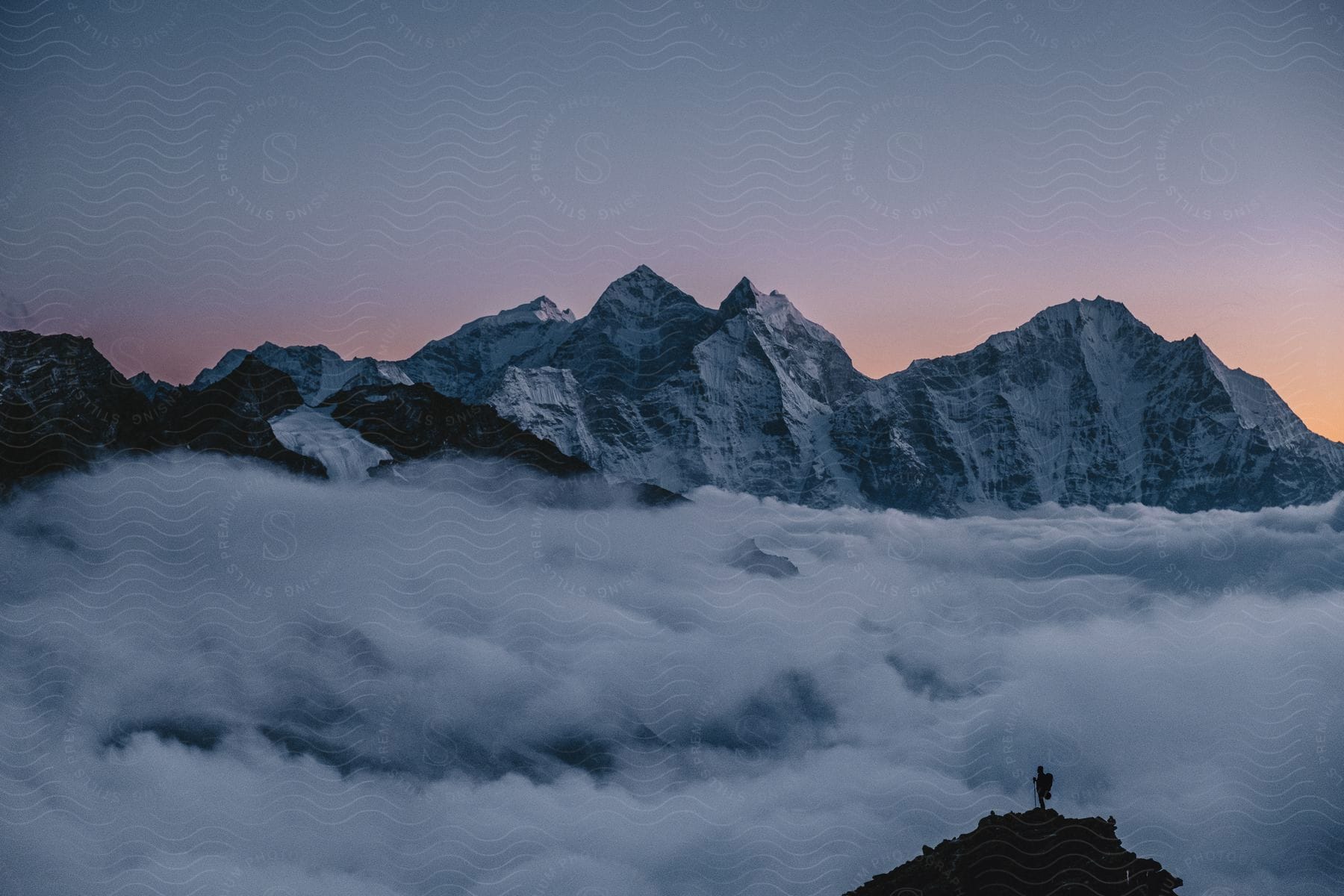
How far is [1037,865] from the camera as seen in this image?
4375 centimetres

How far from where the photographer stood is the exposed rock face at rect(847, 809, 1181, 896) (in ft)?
142

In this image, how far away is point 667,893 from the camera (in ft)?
618

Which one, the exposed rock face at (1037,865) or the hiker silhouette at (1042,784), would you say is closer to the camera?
the hiker silhouette at (1042,784)

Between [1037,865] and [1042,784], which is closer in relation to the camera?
[1042,784]

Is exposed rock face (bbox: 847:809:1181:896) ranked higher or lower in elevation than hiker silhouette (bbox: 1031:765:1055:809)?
lower

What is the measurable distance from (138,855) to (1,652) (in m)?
45.3

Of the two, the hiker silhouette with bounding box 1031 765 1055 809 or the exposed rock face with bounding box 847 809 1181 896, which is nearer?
the hiker silhouette with bounding box 1031 765 1055 809

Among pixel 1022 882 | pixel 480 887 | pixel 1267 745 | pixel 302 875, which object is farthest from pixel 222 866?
pixel 1267 745

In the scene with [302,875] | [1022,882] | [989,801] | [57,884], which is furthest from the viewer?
[302,875]

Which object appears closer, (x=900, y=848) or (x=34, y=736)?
(x=900, y=848)

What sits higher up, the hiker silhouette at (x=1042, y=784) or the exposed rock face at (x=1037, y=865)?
the hiker silhouette at (x=1042, y=784)

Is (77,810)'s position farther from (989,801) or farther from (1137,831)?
(1137,831)

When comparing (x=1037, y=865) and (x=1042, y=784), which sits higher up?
(x=1042, y=784)

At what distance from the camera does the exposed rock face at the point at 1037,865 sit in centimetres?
4328
